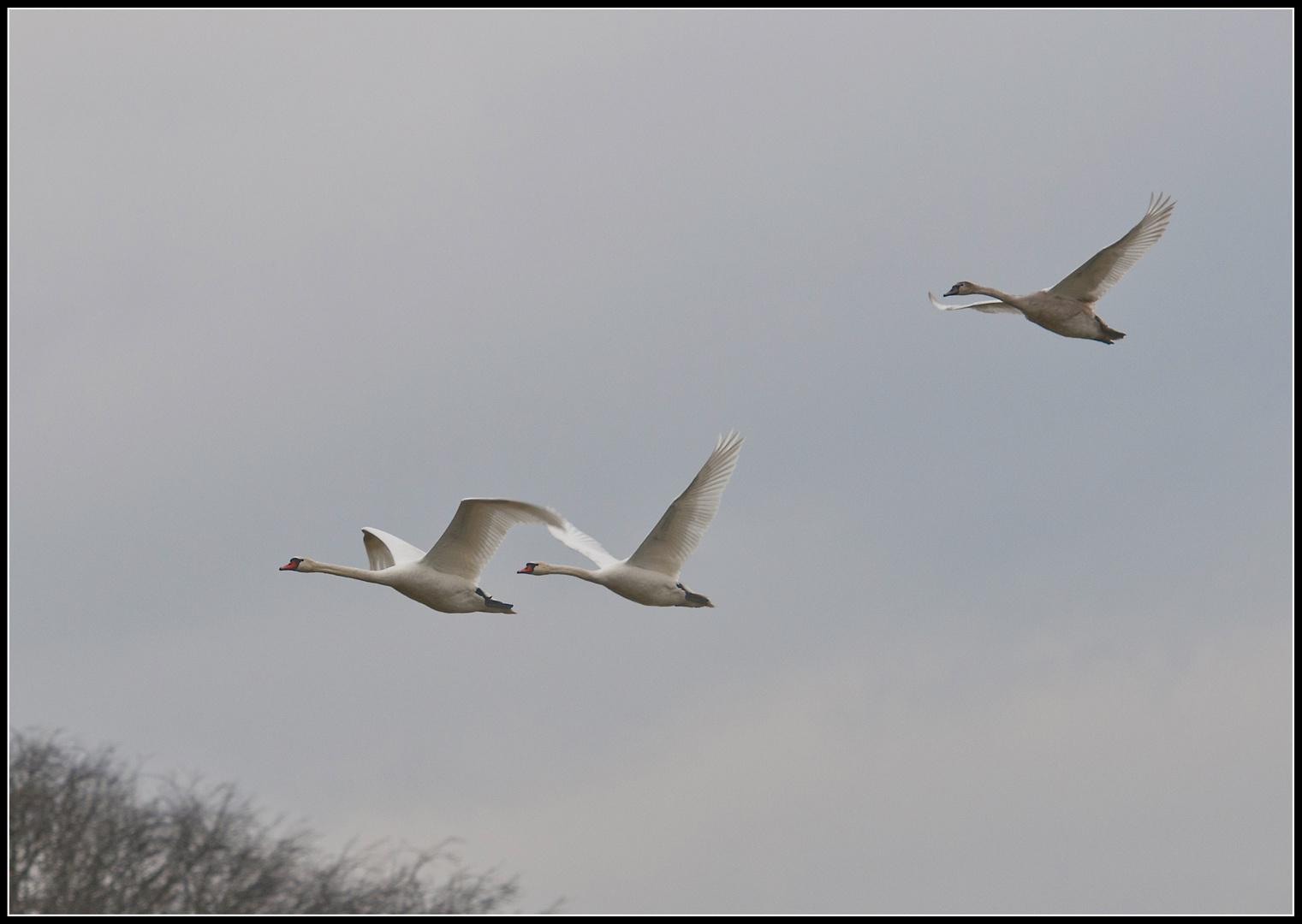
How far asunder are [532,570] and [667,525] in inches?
132

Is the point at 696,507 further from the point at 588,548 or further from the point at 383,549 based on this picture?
the point at 383,549

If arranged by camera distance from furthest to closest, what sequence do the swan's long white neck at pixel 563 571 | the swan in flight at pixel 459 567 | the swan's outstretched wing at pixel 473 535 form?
the swan's long white neck at pixel 563 571, the swan in flight at pixel 459 567, the swan's outstretched wing at pixel 473 535

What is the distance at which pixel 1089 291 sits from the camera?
3184cm

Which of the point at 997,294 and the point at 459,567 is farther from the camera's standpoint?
the point at 997,294

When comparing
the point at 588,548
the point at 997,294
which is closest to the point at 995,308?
the point at 997,294

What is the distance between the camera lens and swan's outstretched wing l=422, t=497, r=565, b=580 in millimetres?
28828

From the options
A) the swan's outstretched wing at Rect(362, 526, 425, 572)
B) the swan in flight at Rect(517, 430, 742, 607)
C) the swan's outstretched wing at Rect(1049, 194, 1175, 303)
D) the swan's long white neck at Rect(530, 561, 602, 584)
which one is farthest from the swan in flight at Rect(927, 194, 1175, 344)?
the swan's outstretched wing at Rect(362, 526, 425, 572)

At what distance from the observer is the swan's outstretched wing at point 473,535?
2883 cm

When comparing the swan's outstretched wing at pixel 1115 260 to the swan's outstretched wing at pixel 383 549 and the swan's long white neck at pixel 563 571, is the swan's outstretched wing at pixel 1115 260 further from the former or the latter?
the swan's outstretched wing at pixel 383 549

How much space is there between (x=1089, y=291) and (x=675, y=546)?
28.6ft

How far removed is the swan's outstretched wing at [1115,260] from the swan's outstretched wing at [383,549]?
1255 centimetres

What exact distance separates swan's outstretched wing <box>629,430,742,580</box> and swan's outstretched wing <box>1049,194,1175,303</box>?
6719 mm

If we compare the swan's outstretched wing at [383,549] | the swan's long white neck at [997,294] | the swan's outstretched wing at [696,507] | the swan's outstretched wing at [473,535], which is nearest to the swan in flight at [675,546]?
the swan's outstretched wing at [696,507]

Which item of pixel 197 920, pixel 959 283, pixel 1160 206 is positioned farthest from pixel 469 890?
pixel 1160 206
